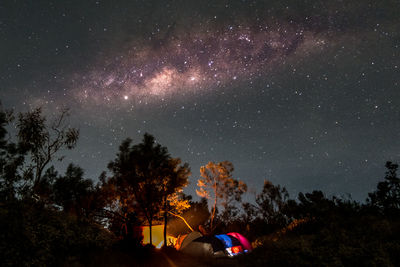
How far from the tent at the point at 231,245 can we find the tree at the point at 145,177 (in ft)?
20.9

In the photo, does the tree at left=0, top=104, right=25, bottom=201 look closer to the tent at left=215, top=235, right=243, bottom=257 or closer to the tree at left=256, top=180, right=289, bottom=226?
the tent at left=215, top=235, right=243, bottom=257

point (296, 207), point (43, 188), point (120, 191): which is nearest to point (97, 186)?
point (120, 191)

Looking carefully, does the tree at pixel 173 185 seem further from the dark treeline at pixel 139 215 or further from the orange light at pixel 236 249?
the orange light at pixel 236 249

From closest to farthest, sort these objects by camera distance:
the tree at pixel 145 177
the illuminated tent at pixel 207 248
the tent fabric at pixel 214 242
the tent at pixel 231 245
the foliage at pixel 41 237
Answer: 1. the foliage at pixel 41 237
2. the illuminated tent at pixel 207 248
3. the tent fabric at pixel 214 242
4. the tent at pixel 231 245
5. the tree at pixel 145 177

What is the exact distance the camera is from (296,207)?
26734 mm

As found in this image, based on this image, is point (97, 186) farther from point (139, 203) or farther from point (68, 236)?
point (68, 236)

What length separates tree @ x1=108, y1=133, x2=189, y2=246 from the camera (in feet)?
72.7

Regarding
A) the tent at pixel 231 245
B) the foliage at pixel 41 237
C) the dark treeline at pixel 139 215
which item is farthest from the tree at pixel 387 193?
the foliage at pixel 41 237

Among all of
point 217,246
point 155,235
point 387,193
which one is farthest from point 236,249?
point 387,193

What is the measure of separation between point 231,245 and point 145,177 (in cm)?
922

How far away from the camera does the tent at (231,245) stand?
18.7 metres

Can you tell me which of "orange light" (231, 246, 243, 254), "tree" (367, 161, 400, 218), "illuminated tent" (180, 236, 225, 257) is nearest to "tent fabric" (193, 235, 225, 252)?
"illuminated tent" (180, 236, 225, 257)

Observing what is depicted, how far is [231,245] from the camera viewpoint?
19141 mm

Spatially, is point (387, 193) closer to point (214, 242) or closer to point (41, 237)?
point (214, 242)
